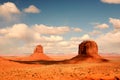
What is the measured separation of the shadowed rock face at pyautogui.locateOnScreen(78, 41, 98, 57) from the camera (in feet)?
272

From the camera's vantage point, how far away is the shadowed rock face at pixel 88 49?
82.8 metres

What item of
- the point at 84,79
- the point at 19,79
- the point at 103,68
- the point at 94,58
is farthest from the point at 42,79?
the point at 94,58

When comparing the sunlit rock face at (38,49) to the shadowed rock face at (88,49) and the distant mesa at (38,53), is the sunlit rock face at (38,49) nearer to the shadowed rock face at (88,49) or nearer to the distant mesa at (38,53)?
the distant mesa at (38,53)

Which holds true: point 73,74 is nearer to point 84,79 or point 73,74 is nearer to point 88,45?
point 84,79

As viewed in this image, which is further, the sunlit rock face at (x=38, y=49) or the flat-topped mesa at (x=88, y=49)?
the sunlit rock face at (x=38, y=49)

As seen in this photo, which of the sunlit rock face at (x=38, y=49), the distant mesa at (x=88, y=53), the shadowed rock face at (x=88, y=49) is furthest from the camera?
the sunlit rock face at (x=38, y=49)

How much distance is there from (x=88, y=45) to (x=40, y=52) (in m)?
41.4

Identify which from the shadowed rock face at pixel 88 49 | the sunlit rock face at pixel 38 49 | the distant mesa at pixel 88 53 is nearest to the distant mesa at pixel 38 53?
the sunlit rock face at pixel 38 49

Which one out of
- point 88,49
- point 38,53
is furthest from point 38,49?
point 88,49

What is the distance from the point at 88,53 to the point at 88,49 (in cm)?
133

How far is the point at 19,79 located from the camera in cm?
3409

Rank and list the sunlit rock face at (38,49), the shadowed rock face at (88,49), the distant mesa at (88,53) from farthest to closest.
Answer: the sunlit rock face at (38,49), the shadowed rock face at (88,49), the distant mesa at (88,53)

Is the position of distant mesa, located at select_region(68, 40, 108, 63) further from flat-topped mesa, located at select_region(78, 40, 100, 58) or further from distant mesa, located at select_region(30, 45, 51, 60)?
distant mesa, located at select_region(30, 45, 51, 60)

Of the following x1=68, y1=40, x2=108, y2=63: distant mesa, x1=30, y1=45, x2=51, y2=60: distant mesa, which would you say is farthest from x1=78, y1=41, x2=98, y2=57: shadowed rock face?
x1=30, y1=45, x2=51, y2=60: distant mesa
